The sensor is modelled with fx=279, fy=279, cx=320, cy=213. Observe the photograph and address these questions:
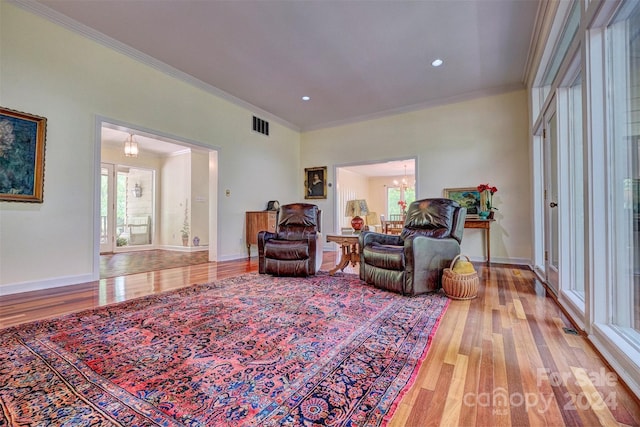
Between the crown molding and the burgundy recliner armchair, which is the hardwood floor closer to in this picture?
the burgundy recliner armchair

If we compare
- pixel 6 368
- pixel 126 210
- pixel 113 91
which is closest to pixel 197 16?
pixel 113 91

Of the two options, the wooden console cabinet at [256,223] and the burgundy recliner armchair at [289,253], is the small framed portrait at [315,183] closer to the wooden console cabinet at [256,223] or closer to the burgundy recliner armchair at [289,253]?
the wooden console cabinet at [256,223]

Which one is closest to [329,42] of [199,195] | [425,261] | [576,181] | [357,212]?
[357,212]

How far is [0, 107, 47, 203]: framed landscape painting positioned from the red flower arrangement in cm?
599

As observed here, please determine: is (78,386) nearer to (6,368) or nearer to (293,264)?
(6,368)

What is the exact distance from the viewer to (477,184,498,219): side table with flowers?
4660 mm

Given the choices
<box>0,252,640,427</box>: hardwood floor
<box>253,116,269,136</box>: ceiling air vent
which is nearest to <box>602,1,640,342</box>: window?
<box>0,252,640,427</box>: hardwood floor

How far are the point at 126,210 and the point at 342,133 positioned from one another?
5.82 metres

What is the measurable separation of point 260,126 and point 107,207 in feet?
13.6

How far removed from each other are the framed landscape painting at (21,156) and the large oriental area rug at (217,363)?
1.69 metres

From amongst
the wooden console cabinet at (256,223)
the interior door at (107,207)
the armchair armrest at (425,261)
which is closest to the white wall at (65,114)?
the wooden console cabinet at (256,223)

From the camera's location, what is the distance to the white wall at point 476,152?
4652 mm

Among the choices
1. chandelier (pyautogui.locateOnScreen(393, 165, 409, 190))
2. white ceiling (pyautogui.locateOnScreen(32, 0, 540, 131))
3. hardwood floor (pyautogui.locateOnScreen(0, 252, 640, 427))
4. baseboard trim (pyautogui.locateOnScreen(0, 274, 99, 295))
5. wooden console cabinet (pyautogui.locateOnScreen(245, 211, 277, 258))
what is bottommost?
hardwood floor (pyautogui.locateOnScreen(0, 252, 640, 427))

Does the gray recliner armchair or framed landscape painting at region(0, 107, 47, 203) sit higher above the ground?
framed landscape painting at region(0, 107, 47, 203)
